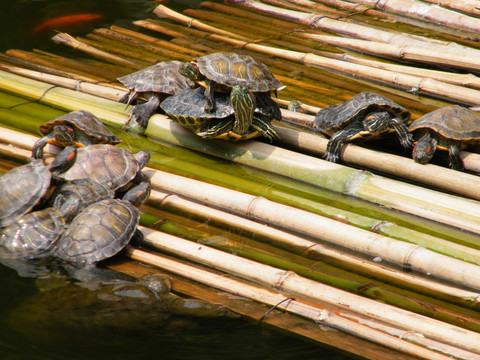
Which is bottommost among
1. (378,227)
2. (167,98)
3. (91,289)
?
(91,289)

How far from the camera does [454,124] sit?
17.6 feet

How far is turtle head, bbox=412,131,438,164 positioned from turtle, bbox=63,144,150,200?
249 centimetres

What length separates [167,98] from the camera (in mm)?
6266

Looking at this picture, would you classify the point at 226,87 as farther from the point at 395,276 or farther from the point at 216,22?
the point at 216,22

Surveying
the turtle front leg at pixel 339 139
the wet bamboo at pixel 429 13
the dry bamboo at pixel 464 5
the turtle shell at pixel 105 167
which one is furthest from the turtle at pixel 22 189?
the dry bamboo at pixel 464 5

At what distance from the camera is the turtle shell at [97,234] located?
4.50 m

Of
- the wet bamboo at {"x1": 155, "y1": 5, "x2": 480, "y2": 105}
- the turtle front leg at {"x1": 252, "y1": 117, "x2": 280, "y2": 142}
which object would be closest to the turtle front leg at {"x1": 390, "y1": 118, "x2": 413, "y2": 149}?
the turtle front leg at {"x1": 252, "y1": 117, "x2": 280, "y2": 142}

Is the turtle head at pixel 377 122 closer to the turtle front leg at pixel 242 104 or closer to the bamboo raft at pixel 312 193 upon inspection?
the bamboo raft at pixel 312 193

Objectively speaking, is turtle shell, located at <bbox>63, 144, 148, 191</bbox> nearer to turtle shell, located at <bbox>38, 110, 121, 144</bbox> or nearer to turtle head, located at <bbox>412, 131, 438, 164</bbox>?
turtle shell, located at <bbox>38, 110, 121, 144</bbox>

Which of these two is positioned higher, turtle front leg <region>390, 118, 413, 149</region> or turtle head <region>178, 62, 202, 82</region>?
turtle head <region>178, 62, 202, 82</region>

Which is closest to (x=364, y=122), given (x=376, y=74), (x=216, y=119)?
(x=216, y=119)

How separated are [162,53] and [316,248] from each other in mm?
4625

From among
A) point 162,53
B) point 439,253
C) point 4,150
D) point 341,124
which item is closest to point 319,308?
point 439,253

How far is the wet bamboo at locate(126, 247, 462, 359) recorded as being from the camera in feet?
12.0
